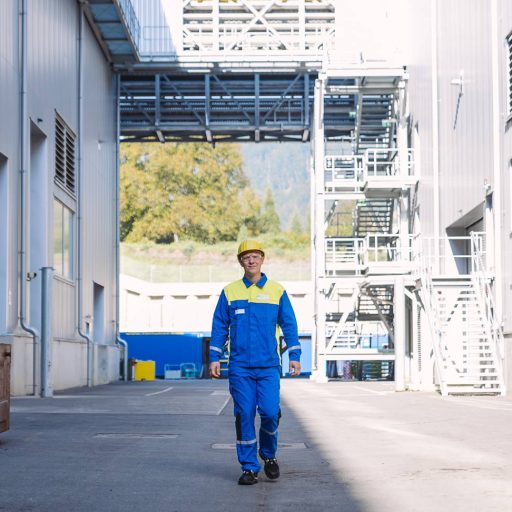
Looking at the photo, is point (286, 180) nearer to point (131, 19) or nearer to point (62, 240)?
point (131, 19)

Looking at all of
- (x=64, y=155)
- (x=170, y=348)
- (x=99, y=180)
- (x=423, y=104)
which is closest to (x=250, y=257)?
(x=64, y=155)

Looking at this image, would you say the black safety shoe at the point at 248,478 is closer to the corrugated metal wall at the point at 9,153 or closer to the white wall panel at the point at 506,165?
the corrugated metal wall at the point at 9,153

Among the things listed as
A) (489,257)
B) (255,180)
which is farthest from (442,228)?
(255,180)

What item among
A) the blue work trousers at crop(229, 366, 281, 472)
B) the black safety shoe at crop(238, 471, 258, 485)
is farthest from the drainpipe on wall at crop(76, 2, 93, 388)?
the black safety shoe at crop(238, 471, 258, 485)

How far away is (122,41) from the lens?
34812 millimetres

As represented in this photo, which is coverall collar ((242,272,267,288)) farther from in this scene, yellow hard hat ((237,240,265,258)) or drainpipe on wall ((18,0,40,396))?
drainpipe on wall ((18,0,40,396))

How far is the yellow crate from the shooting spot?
44.2m

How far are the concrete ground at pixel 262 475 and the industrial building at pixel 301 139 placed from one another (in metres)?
7.80

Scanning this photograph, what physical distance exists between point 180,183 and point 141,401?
211ft

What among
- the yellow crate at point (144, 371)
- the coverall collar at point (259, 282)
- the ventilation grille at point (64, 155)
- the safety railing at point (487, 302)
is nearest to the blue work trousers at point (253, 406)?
the coverall collar at point (259, 282)

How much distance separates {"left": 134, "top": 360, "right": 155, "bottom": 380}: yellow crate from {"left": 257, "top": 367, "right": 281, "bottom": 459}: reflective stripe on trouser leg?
37094 mm

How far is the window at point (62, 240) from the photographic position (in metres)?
27.2

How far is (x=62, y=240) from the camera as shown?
1109 inches

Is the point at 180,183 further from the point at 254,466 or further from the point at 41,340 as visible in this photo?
the point at 254,466
